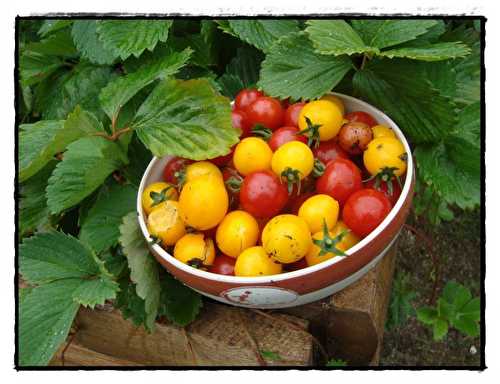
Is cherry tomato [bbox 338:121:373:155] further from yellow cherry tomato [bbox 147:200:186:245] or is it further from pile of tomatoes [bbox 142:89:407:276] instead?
yellow cherry tomato [bbox 147:200:186:245]

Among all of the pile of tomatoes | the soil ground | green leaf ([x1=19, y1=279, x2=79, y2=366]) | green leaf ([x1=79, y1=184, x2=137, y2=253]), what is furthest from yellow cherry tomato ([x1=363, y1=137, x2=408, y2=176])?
the soil ground

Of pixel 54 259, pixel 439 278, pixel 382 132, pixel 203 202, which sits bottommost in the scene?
pixel 439 278

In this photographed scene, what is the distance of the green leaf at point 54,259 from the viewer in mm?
1024

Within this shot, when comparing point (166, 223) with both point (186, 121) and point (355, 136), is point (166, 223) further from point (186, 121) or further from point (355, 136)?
point (355, 136)

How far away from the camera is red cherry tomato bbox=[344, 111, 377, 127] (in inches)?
40.1

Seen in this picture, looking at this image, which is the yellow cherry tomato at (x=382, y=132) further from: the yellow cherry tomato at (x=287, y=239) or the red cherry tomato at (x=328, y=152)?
the yellow cherry tomato at (x=287, y=239)

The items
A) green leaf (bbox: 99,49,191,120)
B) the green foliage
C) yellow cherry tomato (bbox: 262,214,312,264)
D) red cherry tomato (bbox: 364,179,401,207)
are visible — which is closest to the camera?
yellow cherry tomato (bbox: 262,214,312,264)

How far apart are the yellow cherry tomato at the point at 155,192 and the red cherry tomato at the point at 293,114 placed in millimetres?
241

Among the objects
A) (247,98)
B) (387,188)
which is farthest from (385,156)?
(247,98)

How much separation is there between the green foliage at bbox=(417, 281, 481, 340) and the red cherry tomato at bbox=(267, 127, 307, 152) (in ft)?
1.66

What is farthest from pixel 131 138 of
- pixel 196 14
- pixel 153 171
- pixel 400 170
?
pixel 400 170

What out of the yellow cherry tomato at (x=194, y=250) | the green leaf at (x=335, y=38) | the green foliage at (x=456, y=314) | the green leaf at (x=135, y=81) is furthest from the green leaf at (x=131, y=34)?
the green foliage at (x=456, y=314)

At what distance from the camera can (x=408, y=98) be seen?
1.02 metres

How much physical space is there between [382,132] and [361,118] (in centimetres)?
5
